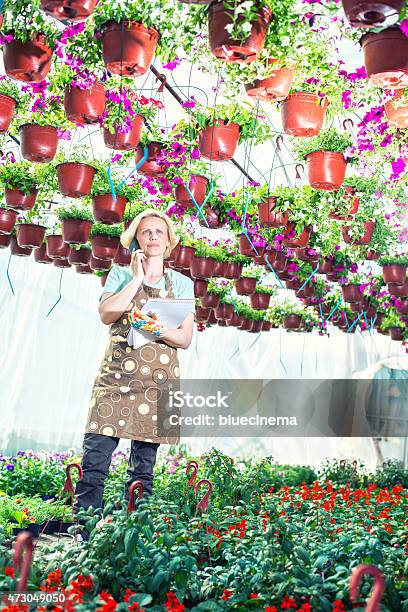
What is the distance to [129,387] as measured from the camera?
299 centimetres

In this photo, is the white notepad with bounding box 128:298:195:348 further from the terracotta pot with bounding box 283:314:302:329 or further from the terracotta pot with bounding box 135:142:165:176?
the terracotta pot with bounding box 283:314:302:329

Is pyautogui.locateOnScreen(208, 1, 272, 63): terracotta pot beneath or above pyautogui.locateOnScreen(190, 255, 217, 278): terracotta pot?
beneath

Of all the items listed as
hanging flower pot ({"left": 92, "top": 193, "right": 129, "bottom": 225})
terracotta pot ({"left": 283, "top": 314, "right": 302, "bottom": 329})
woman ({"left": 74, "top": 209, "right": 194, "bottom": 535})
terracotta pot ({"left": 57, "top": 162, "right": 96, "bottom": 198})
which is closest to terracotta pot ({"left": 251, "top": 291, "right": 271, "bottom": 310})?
terracotta pot ({"left": 283, "top": 314, "right": 302, "bottom": 329})

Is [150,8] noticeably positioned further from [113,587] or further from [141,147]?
[113,587]

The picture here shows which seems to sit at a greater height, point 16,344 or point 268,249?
point 268,249

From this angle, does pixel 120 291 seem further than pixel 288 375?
No

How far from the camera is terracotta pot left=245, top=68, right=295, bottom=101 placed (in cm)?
275

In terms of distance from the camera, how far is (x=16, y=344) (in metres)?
7.75

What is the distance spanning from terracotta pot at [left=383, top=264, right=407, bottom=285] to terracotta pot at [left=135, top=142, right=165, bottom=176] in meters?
2.63

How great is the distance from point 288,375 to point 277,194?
22.0 feet

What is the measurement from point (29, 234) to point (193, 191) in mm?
1585

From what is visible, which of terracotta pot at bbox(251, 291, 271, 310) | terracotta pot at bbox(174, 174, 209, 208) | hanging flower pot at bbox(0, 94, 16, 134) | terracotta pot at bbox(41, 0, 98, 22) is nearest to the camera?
terracotta pot at bbox(41, 0, 98, 22)

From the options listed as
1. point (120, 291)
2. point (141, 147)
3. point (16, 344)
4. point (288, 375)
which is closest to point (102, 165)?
point (141, 147)

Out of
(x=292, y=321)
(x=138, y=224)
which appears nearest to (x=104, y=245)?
(x=138, y=224)
